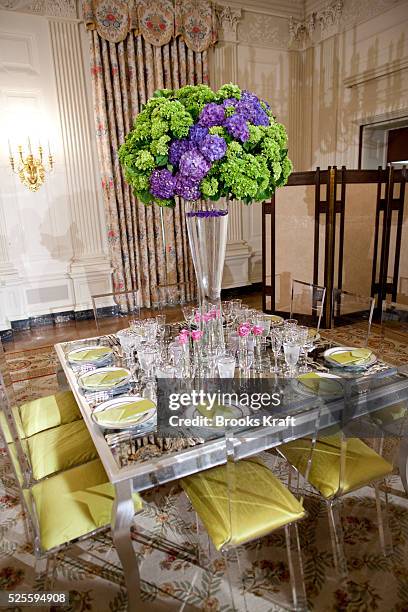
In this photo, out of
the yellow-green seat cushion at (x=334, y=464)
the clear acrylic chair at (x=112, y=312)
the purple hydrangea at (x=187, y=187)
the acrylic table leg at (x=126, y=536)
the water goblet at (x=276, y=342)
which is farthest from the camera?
the clear acrylic chair at (x=112, y=312)

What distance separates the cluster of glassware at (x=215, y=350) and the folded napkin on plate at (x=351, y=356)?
13cm

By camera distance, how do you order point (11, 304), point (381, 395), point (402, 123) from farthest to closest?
point (402, 123) < point (11, 304) < point (381, 395)

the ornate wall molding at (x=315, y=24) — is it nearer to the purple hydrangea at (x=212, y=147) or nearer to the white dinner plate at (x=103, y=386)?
the purple hydrangea at (x=212, y=147)

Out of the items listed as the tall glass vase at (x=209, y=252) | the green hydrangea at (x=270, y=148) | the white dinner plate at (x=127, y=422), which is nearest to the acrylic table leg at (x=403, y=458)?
the tall glass vase at (x=209, y=252)

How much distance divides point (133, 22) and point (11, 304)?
136 inches

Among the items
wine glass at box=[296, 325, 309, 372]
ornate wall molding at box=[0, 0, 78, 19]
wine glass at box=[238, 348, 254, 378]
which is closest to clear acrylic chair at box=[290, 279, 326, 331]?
wine glass at box=[296, 325, 309, 372]

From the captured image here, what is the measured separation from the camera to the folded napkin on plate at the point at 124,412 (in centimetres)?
150

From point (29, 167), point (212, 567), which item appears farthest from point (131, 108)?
point (212, 567)

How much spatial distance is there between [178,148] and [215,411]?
103 centimetres

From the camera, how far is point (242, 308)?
2.43 meters

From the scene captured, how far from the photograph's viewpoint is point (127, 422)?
1482 millimetres

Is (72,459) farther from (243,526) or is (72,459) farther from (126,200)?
(126,200)

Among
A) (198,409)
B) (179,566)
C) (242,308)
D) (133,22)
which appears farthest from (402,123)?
(179,566)

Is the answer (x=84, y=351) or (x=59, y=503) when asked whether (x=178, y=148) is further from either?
(x=59, y=503)
